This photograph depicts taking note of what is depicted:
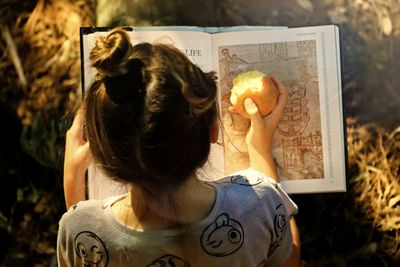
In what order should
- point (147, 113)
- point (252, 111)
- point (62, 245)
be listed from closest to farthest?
1. point (147, 113)
2. point (62, 245)
3. point (252, 111)

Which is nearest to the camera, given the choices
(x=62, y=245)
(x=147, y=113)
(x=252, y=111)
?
(x=147, y=113)

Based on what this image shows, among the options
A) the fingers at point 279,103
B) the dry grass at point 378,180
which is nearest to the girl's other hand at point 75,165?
the fingers at point 279,103

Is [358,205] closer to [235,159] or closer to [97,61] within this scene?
[235,159]

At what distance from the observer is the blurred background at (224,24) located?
90 centimetres

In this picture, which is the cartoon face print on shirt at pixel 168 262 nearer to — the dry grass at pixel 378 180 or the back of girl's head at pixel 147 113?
the back of girl's head at pixel 147 113

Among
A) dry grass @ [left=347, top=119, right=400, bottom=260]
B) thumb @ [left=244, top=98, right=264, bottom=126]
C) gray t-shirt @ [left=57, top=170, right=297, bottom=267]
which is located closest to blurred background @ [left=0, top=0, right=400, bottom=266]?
dry grass @ [left=347, top=119, right=400, bottom=260]

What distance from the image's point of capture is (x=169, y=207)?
641 mm

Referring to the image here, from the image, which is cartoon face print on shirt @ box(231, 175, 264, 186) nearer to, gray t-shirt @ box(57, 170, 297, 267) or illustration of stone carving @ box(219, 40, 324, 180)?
gray t-shirt @ box(57, 170, 297, 267)

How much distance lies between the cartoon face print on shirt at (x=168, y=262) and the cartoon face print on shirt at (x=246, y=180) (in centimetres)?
12

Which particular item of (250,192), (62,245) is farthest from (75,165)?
(250,192)

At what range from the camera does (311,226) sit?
0.91 metres

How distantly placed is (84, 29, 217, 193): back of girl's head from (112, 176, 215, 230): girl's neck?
17mm

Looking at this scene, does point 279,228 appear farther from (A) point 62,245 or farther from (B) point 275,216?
(A) point 62,245

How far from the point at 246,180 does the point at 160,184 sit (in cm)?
13
